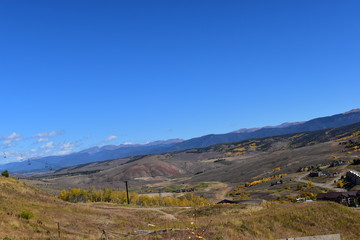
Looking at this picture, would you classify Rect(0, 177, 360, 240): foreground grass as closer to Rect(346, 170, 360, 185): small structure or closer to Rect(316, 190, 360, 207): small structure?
Rect(316, 190, 360, 207): small structure

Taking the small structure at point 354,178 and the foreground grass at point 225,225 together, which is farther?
the small structure at point 354,178

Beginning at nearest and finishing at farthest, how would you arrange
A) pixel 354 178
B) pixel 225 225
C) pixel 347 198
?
pixel 225 225 < pixel 347 198 < pixel 354 178

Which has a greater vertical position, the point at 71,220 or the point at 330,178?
the point at 71,220

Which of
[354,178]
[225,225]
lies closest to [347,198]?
[354,178]

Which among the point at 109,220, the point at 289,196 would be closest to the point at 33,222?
the point at 109,220

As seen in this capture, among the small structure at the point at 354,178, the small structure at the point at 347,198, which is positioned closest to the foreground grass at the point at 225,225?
the small structure at the point at 347,198

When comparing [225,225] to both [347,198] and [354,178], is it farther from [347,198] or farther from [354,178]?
[354,178]

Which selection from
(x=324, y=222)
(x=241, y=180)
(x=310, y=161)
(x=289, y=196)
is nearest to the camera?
(x=324, y=222)

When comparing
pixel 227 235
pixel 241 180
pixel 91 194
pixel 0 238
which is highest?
pixel 0 238

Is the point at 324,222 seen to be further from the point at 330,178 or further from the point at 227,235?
the point at 330,178

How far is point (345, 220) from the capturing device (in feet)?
98.3

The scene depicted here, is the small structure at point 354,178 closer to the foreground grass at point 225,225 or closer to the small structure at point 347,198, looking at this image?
the small structure at point 347,198

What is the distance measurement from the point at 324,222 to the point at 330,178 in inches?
3529

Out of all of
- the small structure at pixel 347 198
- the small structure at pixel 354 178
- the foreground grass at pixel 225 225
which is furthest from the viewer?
the small structure at pixel 354 178
